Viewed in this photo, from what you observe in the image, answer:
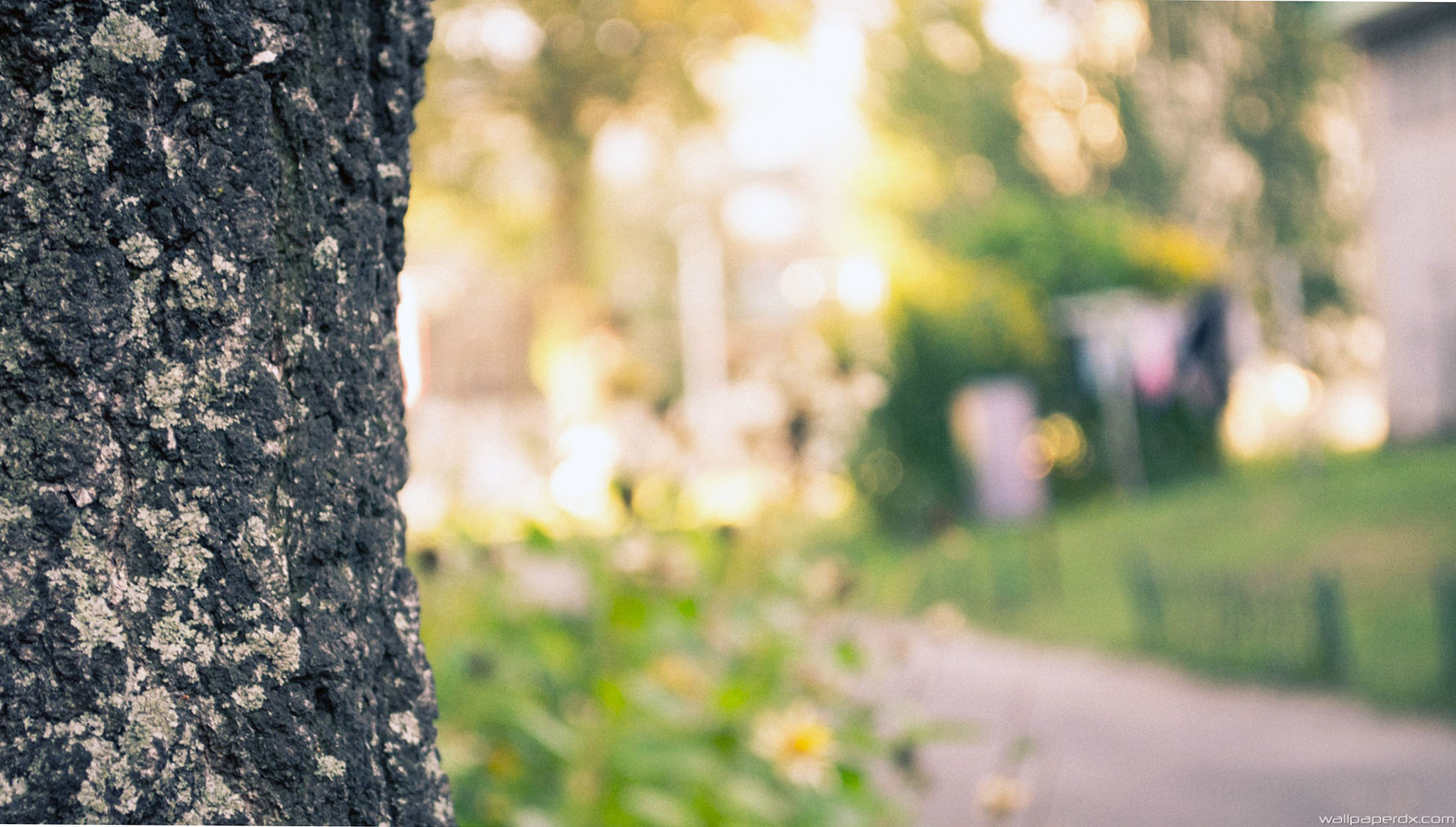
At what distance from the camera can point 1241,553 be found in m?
7.84

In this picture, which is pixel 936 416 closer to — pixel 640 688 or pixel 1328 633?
pixel 1328 633

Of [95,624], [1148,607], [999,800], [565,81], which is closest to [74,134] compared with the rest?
[95,624]

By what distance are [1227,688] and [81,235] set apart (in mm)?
5766

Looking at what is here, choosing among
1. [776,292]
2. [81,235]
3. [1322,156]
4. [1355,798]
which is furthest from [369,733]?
[776,292]

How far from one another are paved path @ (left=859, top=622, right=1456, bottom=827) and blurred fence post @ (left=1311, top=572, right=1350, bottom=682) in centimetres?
23

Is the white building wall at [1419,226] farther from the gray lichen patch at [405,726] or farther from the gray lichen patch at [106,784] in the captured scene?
the gray lichen patch at [106,784]

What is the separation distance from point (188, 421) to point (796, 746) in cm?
162

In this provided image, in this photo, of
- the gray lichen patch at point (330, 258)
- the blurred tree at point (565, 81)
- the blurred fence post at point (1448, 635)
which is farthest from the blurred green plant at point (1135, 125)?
the gray lichen patch at point (330, 258)

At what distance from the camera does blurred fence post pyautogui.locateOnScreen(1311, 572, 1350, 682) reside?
5.25m

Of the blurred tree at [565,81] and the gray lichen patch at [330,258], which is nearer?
the gray lichen patch at [330,258]

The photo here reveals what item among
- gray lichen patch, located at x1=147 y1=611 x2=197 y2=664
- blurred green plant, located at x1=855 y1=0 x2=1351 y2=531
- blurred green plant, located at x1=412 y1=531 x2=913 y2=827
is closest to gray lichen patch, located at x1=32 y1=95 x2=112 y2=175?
gray lichen patch, located at x1=147 y1=611 x2=197 y2=664

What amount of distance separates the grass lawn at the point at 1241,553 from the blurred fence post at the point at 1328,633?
0.08 meters

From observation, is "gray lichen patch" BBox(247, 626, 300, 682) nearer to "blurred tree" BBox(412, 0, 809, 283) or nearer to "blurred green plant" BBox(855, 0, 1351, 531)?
"blurred tree" BBox(412, 0, 809, 283)

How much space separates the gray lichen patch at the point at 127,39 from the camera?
2.04 feet
